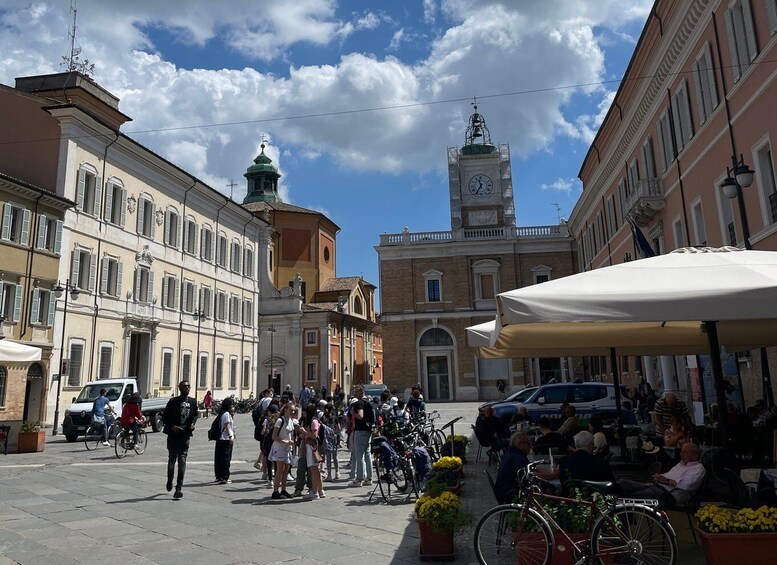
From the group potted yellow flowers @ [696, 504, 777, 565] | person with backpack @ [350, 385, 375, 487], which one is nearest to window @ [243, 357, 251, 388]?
person with backpack @ [350, 385, 375, 487]

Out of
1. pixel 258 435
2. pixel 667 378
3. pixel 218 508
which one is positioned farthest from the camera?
pixel 667 378

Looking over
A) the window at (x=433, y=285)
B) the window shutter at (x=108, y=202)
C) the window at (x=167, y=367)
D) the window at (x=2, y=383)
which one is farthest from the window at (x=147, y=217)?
the window at (x=433, y=285)

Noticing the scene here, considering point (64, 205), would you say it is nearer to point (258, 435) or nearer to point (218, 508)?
point (258, 435)

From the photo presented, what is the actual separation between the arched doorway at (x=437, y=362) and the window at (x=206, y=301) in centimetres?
1708

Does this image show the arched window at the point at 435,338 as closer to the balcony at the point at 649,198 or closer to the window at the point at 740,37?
the balcony at the point at 649,198

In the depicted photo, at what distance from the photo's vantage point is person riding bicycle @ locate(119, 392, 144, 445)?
16.2 m

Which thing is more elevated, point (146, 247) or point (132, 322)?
point (146, 247)

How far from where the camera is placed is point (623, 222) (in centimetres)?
2752

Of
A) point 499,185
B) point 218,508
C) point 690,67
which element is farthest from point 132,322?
point 499,185

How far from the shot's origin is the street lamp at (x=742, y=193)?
35.4ft

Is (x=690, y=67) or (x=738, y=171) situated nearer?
(x=738, y=171)

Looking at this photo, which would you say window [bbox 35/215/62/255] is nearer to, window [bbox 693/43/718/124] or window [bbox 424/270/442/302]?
window [bbox 693/43/718/124]

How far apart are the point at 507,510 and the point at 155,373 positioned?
98.4 feet

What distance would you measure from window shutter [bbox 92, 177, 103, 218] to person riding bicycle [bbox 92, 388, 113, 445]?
494 inches
